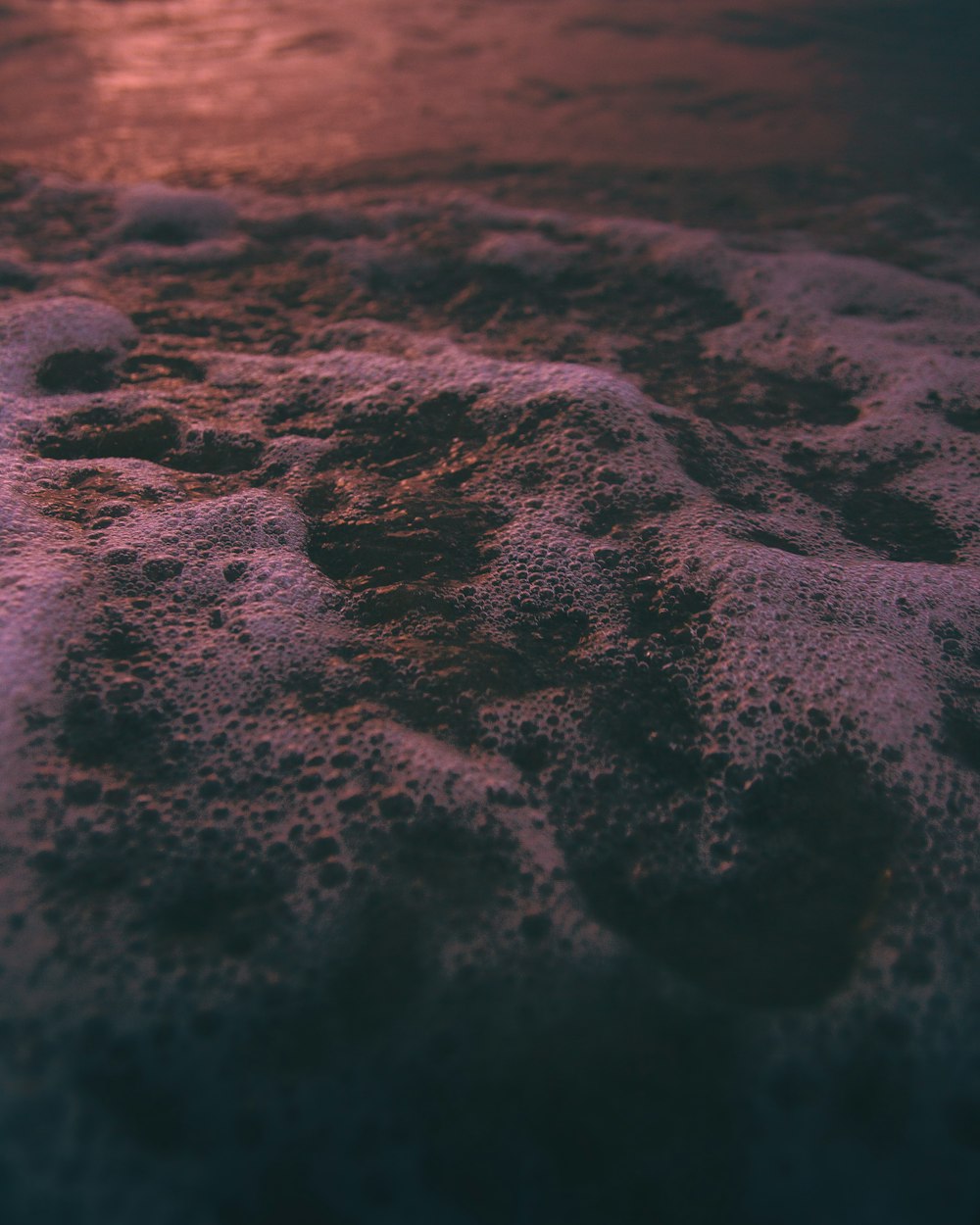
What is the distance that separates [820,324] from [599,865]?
231 cm

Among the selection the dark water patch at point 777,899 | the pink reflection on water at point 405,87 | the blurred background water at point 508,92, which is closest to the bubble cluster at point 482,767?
the dark water patch at point 777,899

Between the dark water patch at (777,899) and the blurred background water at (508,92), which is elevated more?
the blurred background water at (508,92)

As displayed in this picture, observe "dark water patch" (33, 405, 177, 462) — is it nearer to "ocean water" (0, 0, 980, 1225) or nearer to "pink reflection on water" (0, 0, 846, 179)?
"ocean water" (0, 0, 980, 1225)

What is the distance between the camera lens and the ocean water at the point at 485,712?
1.26m

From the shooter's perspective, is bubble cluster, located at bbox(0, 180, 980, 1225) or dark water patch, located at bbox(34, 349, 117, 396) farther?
dark water patch, located at bbox(34, 349, 117, 396)

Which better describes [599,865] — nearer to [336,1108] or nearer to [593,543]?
[336,1108]

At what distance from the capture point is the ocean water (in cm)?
126

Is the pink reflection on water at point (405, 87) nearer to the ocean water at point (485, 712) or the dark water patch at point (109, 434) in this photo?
the ocean water at point (485, 712)

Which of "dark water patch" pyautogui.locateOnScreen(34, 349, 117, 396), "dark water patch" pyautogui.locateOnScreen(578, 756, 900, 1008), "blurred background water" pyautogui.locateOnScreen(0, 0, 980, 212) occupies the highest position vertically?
"blurred background water" pyautogui.locateOnScreen(0, 0, 980, 212)

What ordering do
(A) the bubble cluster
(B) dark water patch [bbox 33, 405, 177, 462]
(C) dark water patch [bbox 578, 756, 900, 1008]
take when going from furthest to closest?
(B) dark water patch [bbox 33, 405, 177, 462] → (C) dark water patch [bbox 578, 756, 900, 1008] → (A) the bubble cluster

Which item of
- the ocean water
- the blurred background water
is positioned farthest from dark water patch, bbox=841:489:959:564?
the blurred background water

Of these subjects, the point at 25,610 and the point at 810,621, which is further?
the point at 810,621

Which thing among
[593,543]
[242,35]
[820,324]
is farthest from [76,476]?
[242,35]

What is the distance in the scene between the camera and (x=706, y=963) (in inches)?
56.1
